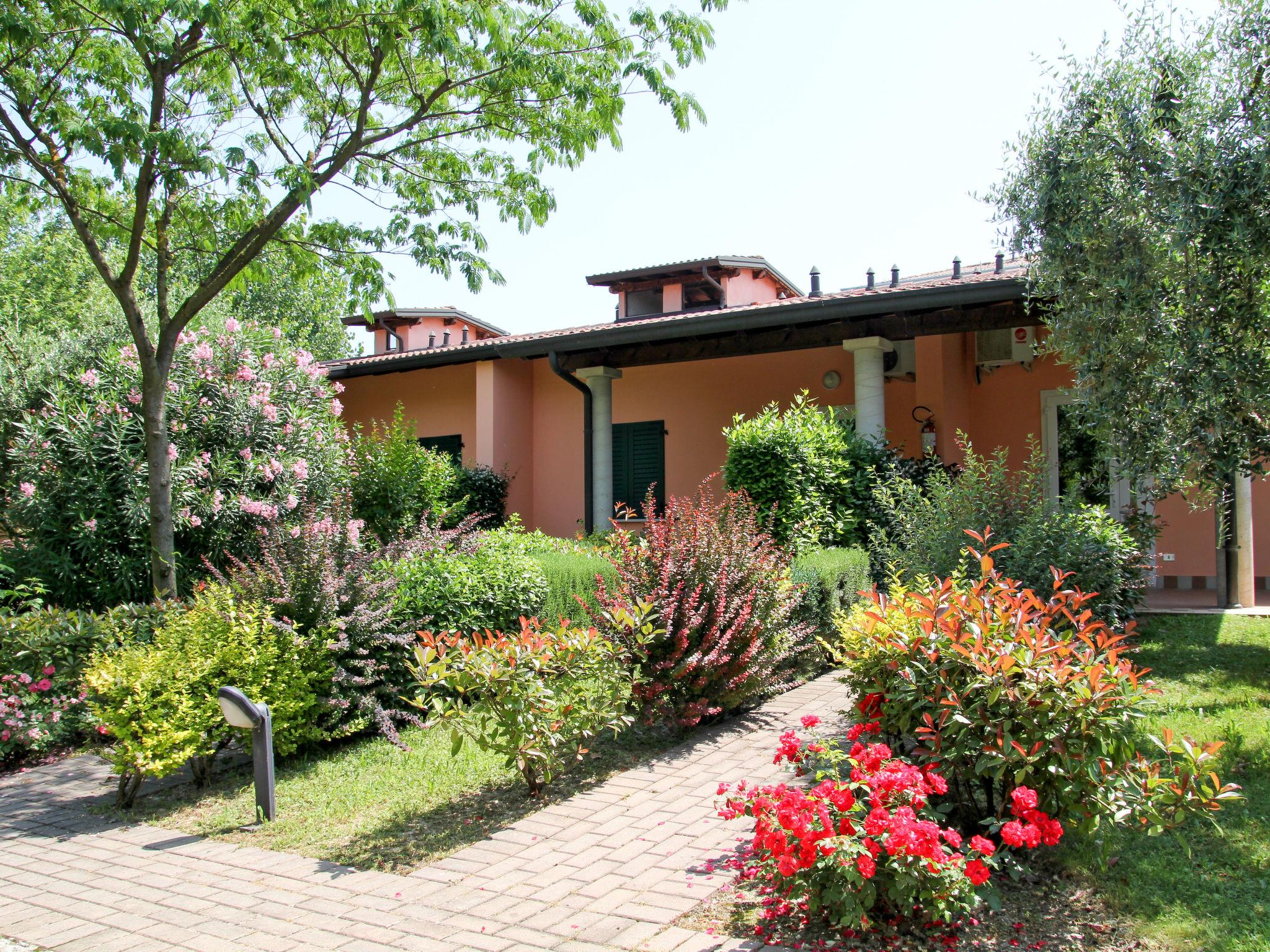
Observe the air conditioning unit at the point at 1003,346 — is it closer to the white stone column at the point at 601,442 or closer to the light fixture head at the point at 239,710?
the white stone column at the point at 601,442

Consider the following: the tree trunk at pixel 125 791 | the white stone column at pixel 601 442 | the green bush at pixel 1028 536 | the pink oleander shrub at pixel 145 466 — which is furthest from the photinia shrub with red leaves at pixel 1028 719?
the white stone column at pixel 601 442

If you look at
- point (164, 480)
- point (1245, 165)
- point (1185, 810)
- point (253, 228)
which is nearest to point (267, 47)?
point (253, 228)

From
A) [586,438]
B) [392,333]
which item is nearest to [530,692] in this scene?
[586,438]

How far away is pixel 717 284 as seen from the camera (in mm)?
20156

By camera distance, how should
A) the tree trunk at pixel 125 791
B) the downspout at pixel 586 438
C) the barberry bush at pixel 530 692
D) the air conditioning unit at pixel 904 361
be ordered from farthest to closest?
the downspout at pixel 586 438 < the air conditioning unit at pixel 904 361 < the tree trunk at pixel 125 791 < the barberry bush at pixel 530 692

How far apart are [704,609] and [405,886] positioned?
258 cm

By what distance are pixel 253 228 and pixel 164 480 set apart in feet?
7.06

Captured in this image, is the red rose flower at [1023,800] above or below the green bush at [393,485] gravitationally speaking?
below

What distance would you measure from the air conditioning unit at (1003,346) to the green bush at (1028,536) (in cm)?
356

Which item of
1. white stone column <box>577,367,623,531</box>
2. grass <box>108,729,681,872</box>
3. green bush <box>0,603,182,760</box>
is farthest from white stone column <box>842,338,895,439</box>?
green bush <box>0,603,182,760</box>

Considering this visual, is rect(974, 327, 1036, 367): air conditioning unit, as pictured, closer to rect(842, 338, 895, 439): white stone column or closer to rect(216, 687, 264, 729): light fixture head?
rect(842, 338, 895, 439): white stone column

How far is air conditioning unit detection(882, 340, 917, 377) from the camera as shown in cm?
1113

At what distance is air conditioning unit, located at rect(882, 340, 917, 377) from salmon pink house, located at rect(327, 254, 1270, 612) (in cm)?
2

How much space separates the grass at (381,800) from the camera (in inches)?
172
